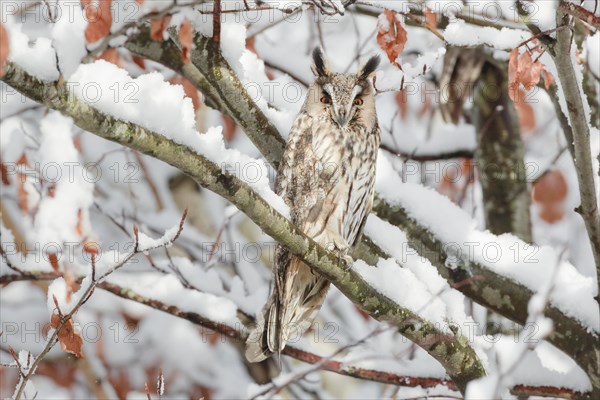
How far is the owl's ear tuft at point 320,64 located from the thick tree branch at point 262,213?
130cm

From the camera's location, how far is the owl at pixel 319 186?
Answer: 13.1 feet

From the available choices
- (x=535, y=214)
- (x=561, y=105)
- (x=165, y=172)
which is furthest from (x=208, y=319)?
(x=535, y=214)

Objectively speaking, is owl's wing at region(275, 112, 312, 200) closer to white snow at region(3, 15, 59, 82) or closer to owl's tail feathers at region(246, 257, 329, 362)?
owl's tail feathers at region(246, 257, 329, 362)

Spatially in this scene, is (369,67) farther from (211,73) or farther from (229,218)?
(229,218)

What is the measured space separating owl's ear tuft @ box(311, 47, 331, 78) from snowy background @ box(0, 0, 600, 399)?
182 millimetres

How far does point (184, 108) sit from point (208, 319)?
1.54m

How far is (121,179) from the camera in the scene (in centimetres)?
689

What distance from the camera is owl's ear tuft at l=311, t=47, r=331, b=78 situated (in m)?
4.24

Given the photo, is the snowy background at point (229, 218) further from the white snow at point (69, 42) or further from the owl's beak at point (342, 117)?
the owl's beak at point (342, 117)

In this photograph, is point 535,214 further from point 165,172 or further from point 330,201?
point 330,201

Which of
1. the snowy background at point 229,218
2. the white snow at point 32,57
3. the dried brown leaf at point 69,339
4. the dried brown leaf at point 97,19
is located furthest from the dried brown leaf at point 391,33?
the dried brown leaf at point 69,339

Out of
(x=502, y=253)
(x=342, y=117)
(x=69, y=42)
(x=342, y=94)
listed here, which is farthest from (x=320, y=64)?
(x=69, y=42)

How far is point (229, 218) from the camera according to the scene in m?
4.92

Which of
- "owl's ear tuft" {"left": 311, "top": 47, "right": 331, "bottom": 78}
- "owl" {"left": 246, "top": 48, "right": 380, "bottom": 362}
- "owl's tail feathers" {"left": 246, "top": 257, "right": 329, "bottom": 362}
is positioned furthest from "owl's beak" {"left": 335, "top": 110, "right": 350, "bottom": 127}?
"owl's tail feathers" {"left": 246, "top": 257, "right": 329, "bottom": 362}
